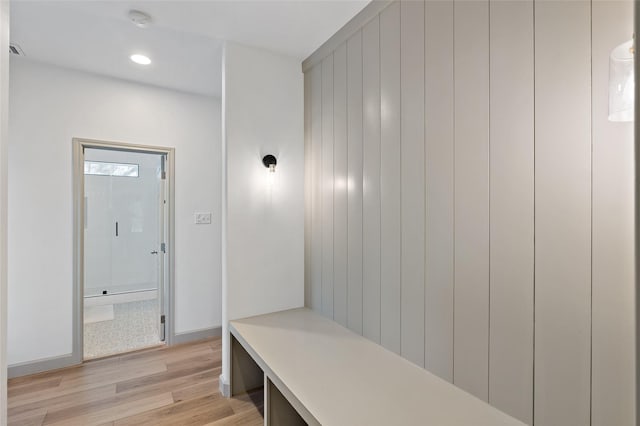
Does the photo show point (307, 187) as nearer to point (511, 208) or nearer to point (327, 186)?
point (327, 186)

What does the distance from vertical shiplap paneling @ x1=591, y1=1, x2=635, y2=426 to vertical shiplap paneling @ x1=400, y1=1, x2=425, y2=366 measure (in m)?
0.69

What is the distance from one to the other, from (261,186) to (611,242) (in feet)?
6.62

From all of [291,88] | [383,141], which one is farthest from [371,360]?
[291,88]

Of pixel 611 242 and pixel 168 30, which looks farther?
pixel 168 30

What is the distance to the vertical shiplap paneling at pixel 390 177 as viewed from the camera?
1.73 m

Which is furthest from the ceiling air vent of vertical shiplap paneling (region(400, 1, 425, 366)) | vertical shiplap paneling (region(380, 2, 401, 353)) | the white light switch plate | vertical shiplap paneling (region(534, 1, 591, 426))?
vertical shiplap paneling (region(534, 1, 591, 426))

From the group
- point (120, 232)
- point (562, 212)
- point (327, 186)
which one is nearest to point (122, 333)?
point (120, 232)

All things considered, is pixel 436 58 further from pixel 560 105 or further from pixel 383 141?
pixel 560 105

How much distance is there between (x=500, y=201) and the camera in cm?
125

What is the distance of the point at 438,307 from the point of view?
1.50m

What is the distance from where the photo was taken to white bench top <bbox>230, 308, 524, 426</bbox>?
1.23 meters

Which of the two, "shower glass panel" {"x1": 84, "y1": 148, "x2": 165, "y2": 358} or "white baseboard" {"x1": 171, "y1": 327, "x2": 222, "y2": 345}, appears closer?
"white baseboard" {"x1": 171, "y1": 327, "x2": 222, "y2": 345}

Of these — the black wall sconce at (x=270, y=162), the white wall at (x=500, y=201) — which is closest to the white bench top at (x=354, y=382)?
the white wall at (x=500, y=201)

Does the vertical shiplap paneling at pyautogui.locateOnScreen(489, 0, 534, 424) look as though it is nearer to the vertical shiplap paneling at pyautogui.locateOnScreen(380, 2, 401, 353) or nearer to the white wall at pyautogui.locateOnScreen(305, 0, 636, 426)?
the white wall at pyautogui.locateOnScreen(305, 0, 636, 426)
